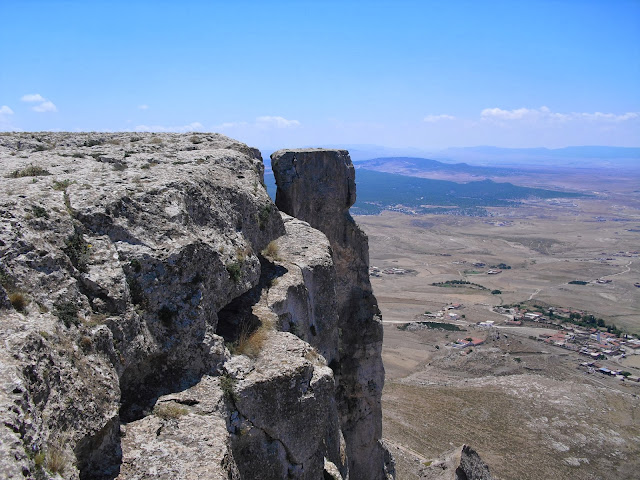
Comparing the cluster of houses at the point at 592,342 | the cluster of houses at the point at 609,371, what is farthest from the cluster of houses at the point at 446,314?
the cluster of houses at the point at 609,371

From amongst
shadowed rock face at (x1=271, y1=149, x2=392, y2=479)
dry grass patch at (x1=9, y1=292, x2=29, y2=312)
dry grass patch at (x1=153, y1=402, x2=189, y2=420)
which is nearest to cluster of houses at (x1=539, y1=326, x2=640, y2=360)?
shadowed rock face at (x1=271, y1=149, x2=392, y2=479)

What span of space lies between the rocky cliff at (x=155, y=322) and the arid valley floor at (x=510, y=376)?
16.4 meters

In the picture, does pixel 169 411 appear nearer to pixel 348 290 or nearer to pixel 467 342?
pixel 348 290

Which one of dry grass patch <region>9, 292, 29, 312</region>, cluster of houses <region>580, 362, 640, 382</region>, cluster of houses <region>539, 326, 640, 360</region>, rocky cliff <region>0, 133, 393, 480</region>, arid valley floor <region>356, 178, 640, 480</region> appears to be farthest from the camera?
Result: cluster of houses <region>539, 326, 640, 360</region>

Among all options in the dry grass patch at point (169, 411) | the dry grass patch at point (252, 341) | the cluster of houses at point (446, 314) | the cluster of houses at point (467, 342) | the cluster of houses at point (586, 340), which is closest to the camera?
the dry grass patch at point (169, 411)

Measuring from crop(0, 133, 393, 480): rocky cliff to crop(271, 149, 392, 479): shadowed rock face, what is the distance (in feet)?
20.4

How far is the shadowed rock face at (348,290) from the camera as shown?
2088 centimetres

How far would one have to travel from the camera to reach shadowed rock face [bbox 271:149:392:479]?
68.5ft

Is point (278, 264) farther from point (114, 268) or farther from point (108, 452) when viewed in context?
point (108, 452)

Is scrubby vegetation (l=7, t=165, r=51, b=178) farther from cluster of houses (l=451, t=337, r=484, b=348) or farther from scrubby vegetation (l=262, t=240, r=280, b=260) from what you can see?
cluster of houses (l=451, t=337, r=484, b=348)

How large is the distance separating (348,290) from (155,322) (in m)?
14.8

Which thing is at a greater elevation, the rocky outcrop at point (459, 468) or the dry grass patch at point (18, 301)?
the dry grass patch at point (18, 301)

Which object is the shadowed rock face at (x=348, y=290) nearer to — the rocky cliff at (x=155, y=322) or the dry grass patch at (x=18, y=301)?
the rocky cliff at (x=155, y=322)

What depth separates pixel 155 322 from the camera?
8.48m
